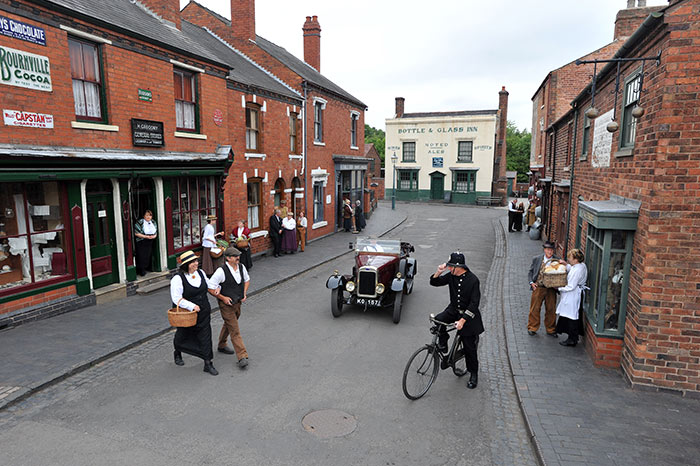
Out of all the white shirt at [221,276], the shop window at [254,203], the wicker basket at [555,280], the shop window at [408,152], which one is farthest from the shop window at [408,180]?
the white shirt at [221,276]

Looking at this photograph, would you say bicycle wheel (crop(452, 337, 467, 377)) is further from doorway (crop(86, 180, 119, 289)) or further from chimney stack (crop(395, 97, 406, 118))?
chimney stack (crop(395, 97, 406, 118))

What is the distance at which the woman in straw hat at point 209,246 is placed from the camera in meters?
12.6

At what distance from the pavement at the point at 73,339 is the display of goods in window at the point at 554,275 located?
23.0 feet

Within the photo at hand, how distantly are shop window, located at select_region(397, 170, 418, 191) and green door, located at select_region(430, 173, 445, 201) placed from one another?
160cm

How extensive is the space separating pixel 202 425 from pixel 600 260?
6462mm

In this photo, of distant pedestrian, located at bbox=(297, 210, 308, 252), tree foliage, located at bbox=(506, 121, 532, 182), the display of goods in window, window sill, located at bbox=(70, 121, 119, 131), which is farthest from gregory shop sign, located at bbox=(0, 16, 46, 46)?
tree foliage, located at bbox=(506, 121, 532, 182)

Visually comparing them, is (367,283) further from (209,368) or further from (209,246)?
(209,246)

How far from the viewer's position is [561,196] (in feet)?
52.1

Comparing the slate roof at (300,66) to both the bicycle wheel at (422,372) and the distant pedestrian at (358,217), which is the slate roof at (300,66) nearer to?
the distant pedestrian at (358,217)

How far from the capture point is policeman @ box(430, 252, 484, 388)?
6473 millimetres

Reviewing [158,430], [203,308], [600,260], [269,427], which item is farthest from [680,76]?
[158,430]

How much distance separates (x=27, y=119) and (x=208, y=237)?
17.6 ft

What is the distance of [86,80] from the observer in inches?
383

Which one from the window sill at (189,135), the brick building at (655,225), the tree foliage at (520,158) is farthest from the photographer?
the tree foliage at (520,158)
